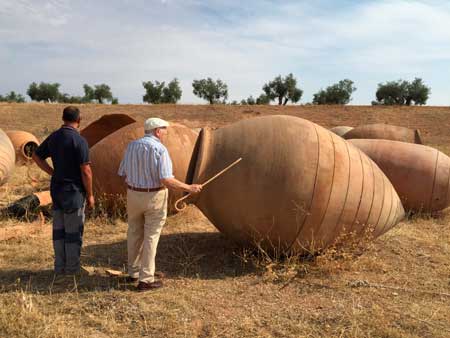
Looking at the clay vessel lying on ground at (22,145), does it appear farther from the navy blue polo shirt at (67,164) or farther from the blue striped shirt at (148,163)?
the blue striped shirt at (148,163)

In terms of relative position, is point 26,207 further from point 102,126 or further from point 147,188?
point 147,188

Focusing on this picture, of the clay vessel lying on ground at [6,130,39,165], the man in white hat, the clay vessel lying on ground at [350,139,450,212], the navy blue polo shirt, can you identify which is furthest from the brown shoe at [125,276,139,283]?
the clay vessel lying on ground at [6,130,39,165]

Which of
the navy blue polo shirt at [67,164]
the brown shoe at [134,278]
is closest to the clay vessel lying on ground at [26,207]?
the navy blue polo shirt at [67,164]

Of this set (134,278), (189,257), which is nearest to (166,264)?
(189,257)

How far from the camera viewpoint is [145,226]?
14.4 feet

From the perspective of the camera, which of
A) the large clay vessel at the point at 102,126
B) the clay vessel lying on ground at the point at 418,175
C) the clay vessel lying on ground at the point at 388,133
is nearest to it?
the clay vessel lying on ground at the point at 418,175

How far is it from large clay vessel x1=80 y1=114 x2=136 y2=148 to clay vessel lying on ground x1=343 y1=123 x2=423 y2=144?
19.4 ft

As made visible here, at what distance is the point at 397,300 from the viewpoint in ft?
14.3

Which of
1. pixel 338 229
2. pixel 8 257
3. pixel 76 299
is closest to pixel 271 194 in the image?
pixel 338 229

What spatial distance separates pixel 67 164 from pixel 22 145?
37.8 feet

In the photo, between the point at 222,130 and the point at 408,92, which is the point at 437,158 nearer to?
the point at 222,130

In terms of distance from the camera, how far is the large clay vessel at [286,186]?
474cm

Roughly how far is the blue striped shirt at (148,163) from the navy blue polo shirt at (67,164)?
68cm

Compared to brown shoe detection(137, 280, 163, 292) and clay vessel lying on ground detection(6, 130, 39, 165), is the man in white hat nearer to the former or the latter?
brown shoe detection(137, 280, 163, 292)
